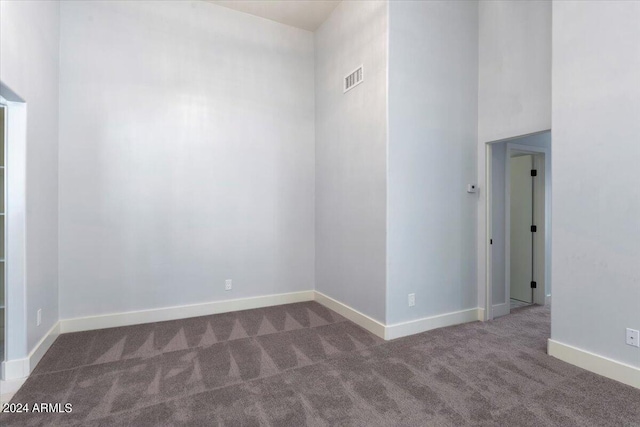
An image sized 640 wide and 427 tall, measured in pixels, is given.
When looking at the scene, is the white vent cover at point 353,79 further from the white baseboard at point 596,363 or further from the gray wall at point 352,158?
the white baseboard at point 596,363

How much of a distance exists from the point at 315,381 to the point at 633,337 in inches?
93.9

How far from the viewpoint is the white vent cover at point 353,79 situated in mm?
3740

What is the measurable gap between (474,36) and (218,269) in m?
4.23

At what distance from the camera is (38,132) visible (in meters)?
2.87

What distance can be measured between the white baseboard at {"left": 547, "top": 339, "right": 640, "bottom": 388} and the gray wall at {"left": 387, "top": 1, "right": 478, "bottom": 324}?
3.54 ft

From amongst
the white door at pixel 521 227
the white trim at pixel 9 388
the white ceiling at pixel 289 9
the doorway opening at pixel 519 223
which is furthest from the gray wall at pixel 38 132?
the white door at pixel 521 227

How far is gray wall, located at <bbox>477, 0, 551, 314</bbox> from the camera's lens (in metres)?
3.33

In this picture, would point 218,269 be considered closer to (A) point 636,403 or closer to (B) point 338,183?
(B) point 338,183

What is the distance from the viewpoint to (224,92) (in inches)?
166

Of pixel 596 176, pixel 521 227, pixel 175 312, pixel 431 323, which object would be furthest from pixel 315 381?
pixel 521 227

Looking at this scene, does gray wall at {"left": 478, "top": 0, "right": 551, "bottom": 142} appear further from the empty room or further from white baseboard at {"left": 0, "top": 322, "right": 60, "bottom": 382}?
white baseboard at {"left": 0, "top": 322, "right": 60, "bottom": 382}

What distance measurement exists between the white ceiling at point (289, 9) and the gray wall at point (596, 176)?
2.58m

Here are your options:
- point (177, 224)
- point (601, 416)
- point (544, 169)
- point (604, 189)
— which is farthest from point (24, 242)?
point (544, 169)

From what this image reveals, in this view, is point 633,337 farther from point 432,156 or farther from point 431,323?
point 432,156
